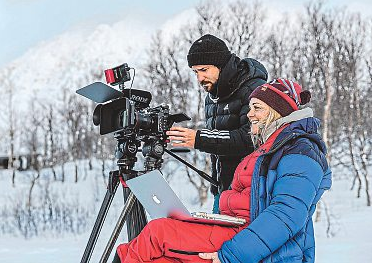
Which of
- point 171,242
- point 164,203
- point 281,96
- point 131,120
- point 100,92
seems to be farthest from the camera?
point 100,92

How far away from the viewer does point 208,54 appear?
2.21 metres

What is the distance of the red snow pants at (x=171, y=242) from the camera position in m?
1.42

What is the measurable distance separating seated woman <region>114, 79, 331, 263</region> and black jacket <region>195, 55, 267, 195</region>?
1.34 ft

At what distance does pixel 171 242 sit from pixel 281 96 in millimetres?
584

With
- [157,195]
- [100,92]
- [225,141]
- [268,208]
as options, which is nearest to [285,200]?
[268,208]

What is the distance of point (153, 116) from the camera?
82.7 inches

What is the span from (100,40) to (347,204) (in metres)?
50.2

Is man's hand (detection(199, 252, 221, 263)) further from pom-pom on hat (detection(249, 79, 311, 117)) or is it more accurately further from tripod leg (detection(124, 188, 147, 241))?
tripod leg (detection(124, 188, 147, 241))

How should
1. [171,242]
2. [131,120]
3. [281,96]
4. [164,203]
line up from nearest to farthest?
1. [171,242]
2. [164,203]
3. [281,96]
4. [131,120]

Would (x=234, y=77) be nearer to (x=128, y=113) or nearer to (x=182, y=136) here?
(x=182, y=136)

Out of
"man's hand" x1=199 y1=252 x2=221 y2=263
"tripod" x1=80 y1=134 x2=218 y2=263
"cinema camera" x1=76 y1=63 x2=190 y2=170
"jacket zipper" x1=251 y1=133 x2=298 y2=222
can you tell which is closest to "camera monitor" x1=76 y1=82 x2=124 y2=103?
"cinema camera" x1=76 y1=63 x2=190 y2=170

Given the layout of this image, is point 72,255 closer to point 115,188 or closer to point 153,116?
point 115,188

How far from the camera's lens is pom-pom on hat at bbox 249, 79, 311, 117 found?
1.68m

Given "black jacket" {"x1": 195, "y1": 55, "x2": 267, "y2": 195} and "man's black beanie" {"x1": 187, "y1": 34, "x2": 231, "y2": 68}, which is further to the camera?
"man's black beanie" {"x1": 187, "y1": 34, "x2": 231, "y2": 68}
